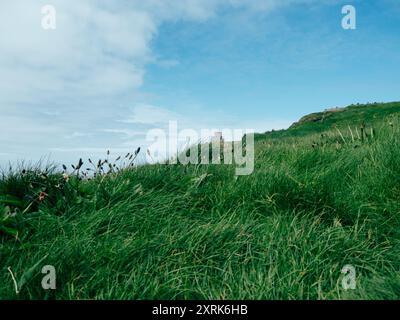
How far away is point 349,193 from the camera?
209 inches

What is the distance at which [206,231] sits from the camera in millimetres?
4172

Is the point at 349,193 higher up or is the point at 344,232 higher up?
the point at 349,193

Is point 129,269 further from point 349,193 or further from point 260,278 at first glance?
point 349,193

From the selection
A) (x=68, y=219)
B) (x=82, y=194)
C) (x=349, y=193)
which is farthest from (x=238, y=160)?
(x=68, y=219)

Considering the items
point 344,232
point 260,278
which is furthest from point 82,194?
point 344,232

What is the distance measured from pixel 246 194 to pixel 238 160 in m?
1.58

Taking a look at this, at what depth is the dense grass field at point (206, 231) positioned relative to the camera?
3473 millimetres

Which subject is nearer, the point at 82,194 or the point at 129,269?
the point at 129,269

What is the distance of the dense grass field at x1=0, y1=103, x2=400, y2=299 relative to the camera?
3473 mm

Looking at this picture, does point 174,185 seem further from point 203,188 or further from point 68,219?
point 68,219
